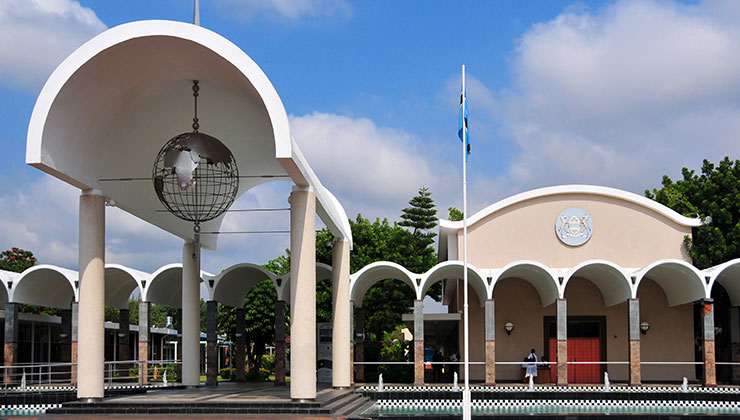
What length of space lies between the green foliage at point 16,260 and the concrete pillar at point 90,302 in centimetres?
2960

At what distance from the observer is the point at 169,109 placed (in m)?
17.5

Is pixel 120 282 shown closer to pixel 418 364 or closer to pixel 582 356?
pixel 418 364

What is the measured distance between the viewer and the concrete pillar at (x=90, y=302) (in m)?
15.8

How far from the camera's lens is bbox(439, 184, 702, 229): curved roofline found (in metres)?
28.6

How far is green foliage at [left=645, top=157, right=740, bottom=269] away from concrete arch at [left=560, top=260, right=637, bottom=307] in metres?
3.20

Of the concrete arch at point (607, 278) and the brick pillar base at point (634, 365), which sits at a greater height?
the concrete arch at point (607, 278)

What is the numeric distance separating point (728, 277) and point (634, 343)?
4.61m

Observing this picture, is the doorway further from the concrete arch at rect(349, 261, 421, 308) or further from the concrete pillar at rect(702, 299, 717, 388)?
the concrete arch at rect(349, 261, 421, 308)

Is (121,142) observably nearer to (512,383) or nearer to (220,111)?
(220,111)

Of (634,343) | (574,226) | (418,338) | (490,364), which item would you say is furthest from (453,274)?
(634,343)

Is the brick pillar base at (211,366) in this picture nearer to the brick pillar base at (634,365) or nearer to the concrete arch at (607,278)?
the concrete arch at (607,278)

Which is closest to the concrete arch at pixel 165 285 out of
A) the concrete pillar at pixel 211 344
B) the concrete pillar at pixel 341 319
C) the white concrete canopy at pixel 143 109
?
the concrete pillar at pixel 211 344

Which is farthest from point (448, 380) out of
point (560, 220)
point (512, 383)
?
point (560, 220)

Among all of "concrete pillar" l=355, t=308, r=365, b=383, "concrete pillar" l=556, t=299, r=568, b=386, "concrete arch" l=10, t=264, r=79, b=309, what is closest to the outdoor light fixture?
"concrete pillar" l=556, t=299, r=568, b=386
